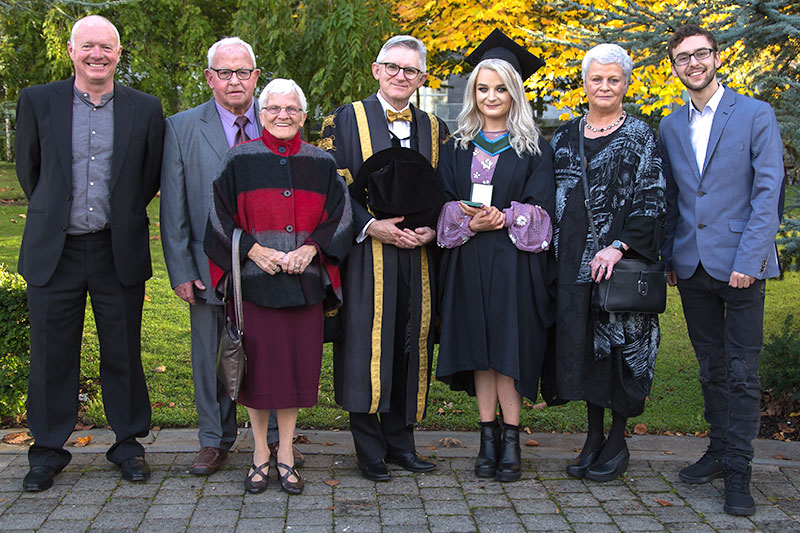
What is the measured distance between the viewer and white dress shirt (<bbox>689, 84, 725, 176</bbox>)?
402 cm

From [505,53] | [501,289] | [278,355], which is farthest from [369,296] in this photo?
[505,53]

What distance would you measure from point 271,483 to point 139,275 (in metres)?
1.24

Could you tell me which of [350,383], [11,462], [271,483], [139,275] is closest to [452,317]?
[350,383]

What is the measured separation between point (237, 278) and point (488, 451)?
1593 mm

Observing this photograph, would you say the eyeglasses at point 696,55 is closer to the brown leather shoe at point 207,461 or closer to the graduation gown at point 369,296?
the graduation gown at point 369,296

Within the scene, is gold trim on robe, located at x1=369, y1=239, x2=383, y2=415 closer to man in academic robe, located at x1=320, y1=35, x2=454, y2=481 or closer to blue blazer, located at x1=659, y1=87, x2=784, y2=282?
man in academic robe, located at x1=320, y1=35, x2=454, y2=481

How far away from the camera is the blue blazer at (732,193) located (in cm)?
381

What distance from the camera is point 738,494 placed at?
3822 millimetres

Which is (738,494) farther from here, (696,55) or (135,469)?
(135,469)

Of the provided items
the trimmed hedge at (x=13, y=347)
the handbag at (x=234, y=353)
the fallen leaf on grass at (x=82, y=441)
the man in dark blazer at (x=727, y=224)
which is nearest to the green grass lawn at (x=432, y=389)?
the fallen leaf on grass at (x=82, y=441)

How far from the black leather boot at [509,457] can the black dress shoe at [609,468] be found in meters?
0.37

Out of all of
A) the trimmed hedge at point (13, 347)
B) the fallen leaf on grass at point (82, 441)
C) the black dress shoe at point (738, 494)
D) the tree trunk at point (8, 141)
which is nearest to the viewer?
the black dress shoe at point (738, 494)

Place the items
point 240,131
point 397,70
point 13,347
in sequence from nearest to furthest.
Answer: point 397,70, point 240,131, point 13,347

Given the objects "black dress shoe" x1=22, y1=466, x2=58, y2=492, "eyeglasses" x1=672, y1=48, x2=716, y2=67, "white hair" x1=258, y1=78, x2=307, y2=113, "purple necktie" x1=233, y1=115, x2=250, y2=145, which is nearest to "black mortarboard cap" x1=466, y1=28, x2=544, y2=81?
"eyeglasses" x1=672, y1=48, x2=716, y2=67
